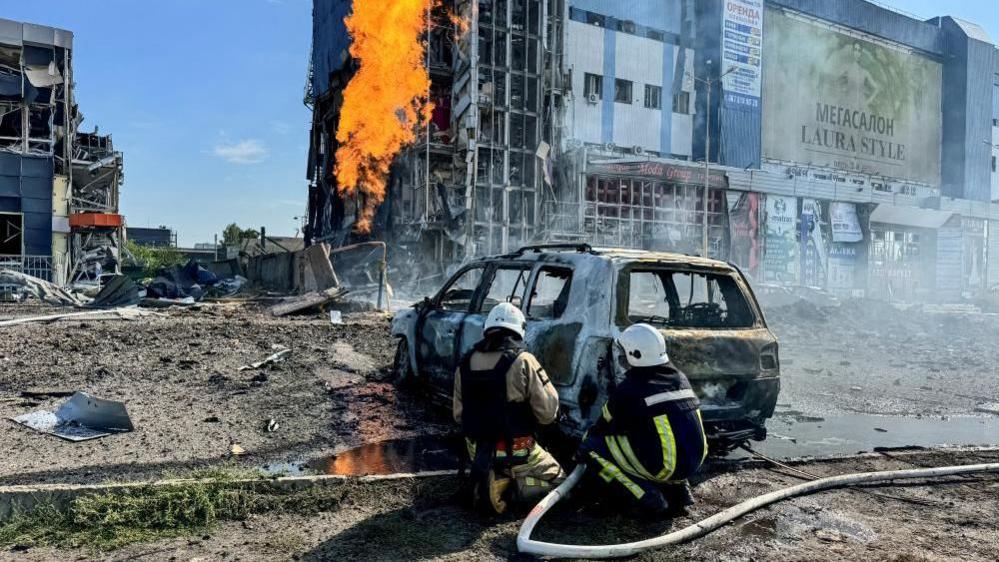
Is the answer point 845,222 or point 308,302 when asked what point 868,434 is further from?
point 845,222

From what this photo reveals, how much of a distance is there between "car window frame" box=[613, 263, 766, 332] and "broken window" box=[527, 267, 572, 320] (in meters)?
0.48

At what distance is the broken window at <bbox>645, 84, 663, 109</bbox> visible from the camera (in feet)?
118

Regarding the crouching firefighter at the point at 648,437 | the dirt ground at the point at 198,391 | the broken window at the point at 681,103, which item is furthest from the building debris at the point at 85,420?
the broken window at the point at 681,103

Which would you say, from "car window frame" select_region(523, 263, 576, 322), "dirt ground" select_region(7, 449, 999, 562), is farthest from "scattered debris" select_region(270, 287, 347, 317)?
"dirt ground" select_region(7, 449, 999, 562)

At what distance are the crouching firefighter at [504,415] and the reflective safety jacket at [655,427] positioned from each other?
Result: 1.39 feet

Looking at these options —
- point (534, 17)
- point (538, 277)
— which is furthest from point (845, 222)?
point (538, 277)

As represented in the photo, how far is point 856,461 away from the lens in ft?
18.0

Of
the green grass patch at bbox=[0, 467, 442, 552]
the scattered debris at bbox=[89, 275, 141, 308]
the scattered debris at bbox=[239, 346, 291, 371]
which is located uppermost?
the scattered debris at bbox=[89, 275, 141, 308]

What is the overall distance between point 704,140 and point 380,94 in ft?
71.0

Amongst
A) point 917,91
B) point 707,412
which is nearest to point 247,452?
point 707,412

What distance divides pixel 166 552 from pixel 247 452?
191 cm

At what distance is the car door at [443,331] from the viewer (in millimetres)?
6219

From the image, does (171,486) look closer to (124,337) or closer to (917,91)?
(124,337)

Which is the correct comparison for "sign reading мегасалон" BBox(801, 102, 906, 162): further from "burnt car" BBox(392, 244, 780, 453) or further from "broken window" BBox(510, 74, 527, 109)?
"burnt car" BBox(392, 244, 780, 453)
